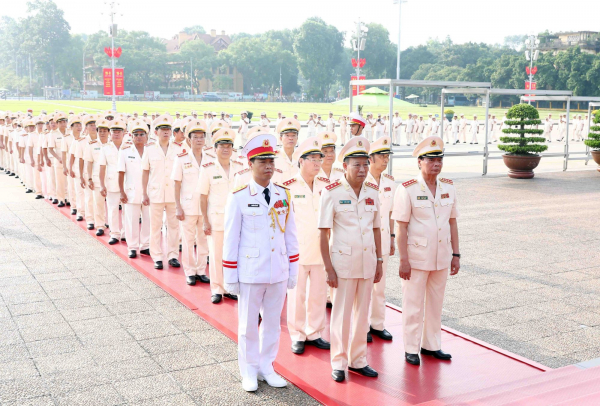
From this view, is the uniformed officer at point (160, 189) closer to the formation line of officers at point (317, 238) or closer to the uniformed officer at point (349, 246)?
the formation line of officers at point (317, 238)

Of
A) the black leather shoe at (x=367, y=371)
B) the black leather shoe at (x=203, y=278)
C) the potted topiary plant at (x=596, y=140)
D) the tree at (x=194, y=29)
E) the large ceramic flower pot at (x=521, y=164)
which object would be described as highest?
the tree at (x=194, y=29)

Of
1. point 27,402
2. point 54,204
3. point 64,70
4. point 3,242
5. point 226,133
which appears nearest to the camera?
point 27,402

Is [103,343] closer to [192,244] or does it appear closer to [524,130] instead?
[192,244]

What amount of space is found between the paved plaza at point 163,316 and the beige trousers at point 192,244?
1.61 ft

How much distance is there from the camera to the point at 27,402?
14.1 feet

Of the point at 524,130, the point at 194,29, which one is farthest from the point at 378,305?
the point at 194,29

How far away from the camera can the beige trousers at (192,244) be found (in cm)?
726

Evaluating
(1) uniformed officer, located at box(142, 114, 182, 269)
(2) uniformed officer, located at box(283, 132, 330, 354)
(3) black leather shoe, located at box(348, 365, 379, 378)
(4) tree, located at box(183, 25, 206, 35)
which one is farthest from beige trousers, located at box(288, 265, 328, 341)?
(4) tree, located at box(183, 25, 206, 35)

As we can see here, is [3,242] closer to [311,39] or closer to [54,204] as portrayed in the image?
[54,204]

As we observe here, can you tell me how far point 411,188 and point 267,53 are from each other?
318 ft

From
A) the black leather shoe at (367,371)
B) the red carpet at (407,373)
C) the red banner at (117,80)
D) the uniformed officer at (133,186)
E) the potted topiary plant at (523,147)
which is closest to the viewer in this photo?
the red carpet at (407,373)

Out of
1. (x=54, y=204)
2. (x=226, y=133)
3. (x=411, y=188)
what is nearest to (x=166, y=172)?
(x=226, y=133)

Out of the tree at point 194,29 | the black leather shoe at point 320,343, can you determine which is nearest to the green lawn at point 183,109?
the black leather shoe at point 320,343

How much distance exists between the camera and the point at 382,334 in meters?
5.57
